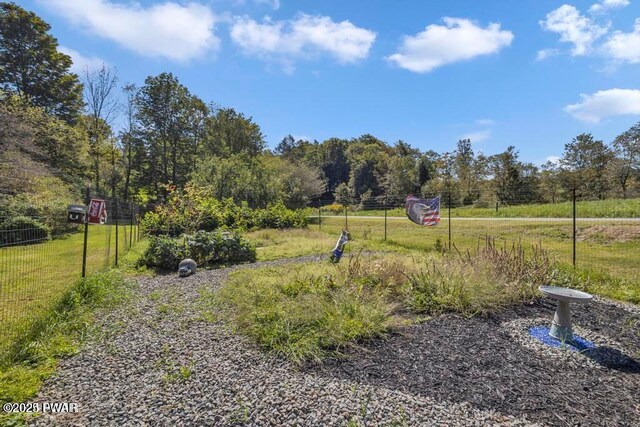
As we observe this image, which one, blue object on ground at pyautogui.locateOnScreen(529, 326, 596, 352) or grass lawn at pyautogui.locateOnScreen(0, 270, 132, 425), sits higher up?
blue object on ground at pyautogui.locateOnScreen(529, 326, 596, 352)

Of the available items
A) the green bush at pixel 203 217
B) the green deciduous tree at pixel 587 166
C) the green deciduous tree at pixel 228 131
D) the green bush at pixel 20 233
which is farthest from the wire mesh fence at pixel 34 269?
the green deciduous tree at pixel 587 166

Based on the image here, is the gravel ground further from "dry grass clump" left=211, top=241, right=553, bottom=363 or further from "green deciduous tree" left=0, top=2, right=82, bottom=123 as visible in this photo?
"green deciduous tree" left=0, top=2, right=82, bottom=123

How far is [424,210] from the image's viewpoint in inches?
398

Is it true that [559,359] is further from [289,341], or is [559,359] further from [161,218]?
[161,218]

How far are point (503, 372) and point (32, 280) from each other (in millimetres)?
7693

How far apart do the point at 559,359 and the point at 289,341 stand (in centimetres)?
241

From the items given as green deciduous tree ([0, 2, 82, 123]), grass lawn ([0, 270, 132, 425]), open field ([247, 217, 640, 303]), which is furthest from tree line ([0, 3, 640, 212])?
grass lawn ([0, 270, 132, 425])

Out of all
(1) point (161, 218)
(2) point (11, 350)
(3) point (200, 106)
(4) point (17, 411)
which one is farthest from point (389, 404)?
(3) point (200, 106)

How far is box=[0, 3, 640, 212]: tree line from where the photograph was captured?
1825cm

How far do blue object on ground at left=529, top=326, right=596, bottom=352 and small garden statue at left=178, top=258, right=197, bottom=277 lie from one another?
5.75 m

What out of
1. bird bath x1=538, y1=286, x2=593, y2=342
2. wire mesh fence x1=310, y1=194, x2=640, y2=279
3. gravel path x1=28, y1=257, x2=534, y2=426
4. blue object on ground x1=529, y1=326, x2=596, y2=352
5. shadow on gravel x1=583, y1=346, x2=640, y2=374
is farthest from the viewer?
wire mesh fence x1=310, y1=194, x2=640, y2=279

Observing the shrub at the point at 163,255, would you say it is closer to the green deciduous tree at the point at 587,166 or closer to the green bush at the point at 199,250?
the green bush at the point at 199,250

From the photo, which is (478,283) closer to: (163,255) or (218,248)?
(218,248)

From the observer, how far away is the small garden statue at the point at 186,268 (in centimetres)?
666
